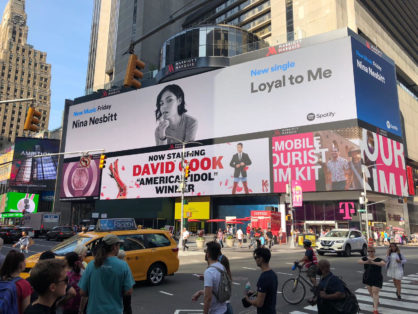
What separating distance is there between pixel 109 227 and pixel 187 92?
4958 centimetres

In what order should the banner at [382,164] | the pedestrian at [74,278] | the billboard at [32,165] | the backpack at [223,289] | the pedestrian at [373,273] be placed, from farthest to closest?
the billboard at [32,165], the banner at [382,164], the pedestrian at [373,273], the pedestrian at [74,278], the backpack at [223,289]

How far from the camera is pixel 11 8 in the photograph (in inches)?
6004

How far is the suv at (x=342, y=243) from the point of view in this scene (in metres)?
22.5

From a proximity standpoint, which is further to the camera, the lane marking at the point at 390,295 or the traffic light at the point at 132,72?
the traffic light at the point at 132,72

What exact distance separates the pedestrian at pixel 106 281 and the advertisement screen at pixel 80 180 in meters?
70.6

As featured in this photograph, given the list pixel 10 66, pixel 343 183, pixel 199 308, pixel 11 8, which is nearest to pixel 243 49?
pixel 343 183

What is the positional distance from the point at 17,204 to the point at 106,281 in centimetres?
9234

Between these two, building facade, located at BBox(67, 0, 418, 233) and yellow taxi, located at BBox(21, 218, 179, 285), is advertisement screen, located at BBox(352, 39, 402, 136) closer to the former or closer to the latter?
building facade, located at BBox(67, 0, 418, 233)

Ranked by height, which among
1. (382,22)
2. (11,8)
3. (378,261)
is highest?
(11,8)

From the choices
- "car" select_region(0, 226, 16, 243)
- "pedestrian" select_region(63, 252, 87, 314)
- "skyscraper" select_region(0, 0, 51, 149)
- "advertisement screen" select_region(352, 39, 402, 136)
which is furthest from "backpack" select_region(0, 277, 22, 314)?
"skyscraper" select_region(0, 0, 51, 149)

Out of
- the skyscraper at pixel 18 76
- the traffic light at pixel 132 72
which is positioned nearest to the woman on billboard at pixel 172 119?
the traffic light at pixel 132 72

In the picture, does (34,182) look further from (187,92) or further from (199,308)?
(199,308)

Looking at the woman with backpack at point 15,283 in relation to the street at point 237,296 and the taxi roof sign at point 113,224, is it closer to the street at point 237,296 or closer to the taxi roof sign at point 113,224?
the street at point 237,296

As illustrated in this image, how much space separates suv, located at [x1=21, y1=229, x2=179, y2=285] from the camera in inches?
412
